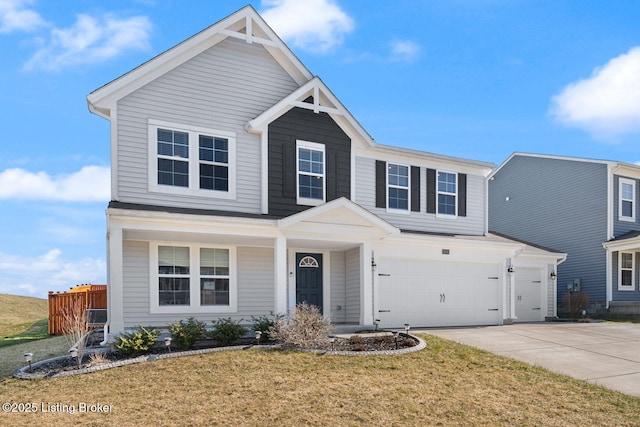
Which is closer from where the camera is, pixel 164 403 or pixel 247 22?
pixel 164 403

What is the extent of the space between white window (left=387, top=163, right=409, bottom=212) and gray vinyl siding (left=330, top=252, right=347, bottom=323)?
8.33ft

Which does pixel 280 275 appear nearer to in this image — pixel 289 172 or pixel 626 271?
pixel 289 172

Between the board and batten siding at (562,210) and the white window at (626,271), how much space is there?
42.1 inches

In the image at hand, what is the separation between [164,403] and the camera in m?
7.06

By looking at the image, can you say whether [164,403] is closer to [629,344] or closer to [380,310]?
[380,310]

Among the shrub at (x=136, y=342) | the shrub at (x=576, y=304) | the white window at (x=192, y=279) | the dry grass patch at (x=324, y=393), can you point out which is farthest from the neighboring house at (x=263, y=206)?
the shrub at (x=576, y=304)

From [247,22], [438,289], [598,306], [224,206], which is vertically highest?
[247,22]

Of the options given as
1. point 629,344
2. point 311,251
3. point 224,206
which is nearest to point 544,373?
point 629,344

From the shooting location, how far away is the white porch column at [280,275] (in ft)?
40.2

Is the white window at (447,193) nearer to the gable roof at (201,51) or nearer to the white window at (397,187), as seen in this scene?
the white window at (397,187)

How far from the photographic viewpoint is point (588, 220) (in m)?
21.6

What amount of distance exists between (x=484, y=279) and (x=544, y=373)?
24.5 ft

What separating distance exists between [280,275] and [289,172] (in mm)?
3183

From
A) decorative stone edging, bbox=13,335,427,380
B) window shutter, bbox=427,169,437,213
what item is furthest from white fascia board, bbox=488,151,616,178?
decorative stone edging, bbox=13,335,427,380
